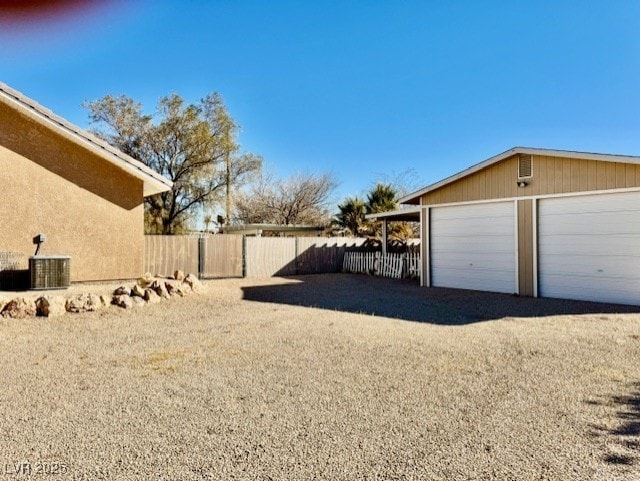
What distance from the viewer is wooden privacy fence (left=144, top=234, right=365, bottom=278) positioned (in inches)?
552

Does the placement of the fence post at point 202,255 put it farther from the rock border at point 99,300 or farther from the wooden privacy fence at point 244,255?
the rock border at point 99,300

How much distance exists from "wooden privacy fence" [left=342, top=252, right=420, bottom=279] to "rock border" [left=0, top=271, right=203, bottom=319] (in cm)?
845

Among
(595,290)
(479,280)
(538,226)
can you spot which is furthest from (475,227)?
(595,290)

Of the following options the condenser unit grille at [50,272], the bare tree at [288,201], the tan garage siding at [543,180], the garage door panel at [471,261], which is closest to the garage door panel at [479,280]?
the garage door panel at [471,261]

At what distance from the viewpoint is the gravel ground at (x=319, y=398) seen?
9.29 feet

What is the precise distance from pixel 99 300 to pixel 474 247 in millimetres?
9726

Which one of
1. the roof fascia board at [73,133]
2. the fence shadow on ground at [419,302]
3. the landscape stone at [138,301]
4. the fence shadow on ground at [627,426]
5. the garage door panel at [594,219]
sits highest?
the roof fascia board at [73,133]

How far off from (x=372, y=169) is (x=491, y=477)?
96.9 ft

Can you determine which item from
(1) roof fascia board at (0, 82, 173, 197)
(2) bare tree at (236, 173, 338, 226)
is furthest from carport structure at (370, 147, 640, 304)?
(2) bare tree at (236, 173, 338, 226)

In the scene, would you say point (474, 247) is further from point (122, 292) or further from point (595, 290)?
point (122, 292)

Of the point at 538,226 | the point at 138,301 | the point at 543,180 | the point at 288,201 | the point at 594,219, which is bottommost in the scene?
the point at 138,301

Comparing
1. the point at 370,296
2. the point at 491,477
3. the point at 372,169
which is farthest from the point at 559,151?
the point at 372,169

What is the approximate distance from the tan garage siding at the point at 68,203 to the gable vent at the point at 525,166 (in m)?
10.2

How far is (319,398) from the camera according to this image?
3977mm
